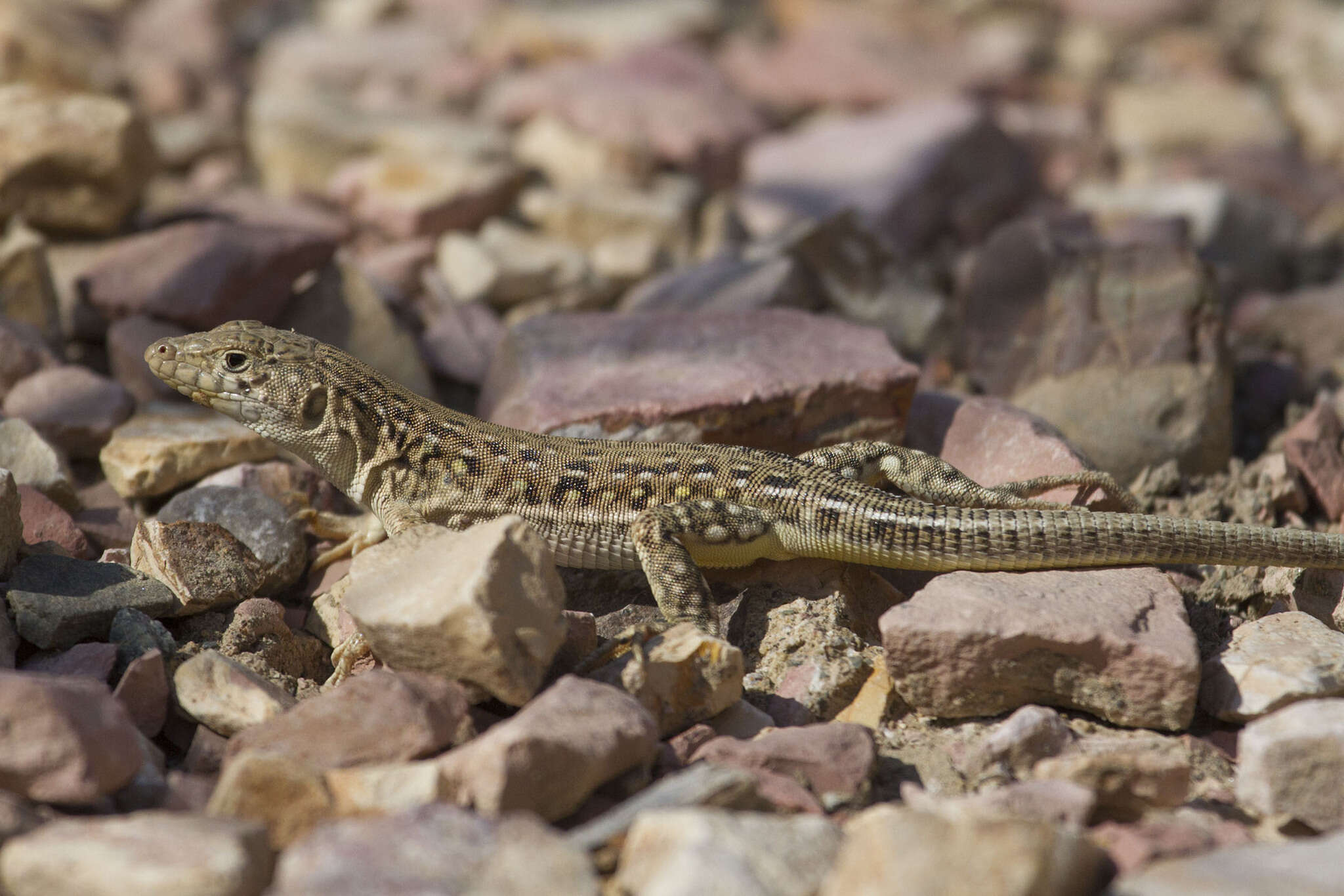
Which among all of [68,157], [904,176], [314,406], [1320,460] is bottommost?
[1320,460]

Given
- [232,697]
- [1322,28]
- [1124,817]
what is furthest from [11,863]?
[1322,28]

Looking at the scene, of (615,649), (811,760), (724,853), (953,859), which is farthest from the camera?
(615,649)

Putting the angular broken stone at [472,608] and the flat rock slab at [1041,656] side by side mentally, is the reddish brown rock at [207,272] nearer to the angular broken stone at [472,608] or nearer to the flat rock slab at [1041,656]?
the angular broken stone at [472,608]

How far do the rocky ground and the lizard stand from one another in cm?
26

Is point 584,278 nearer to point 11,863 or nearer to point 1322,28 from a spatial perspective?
point 11,863

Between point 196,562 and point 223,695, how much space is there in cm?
78

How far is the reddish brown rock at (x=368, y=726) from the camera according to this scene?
10.3ft

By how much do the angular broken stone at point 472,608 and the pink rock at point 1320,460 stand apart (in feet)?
11.3

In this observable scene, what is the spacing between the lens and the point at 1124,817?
3.21 m

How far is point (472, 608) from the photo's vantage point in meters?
3.13

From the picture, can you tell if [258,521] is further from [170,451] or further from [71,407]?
[71,407]

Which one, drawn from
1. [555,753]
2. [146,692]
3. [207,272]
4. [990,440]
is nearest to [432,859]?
[555,753]

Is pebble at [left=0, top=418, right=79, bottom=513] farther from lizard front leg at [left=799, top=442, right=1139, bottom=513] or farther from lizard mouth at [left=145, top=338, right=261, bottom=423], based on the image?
lizard front leg at [left=799, top=442, right=1139, bottom=513]

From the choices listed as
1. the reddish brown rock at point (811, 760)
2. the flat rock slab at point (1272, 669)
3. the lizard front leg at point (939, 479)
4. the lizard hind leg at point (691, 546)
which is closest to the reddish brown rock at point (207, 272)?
the lizard hind leg at point (691, 546)
